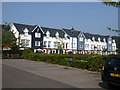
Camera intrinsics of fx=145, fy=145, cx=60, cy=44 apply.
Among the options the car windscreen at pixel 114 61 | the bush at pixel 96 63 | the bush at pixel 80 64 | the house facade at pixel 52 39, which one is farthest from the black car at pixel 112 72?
the house facade at pixel 52 39

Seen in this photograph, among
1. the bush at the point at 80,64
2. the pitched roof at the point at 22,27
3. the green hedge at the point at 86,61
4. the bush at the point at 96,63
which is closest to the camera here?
the bush at the point at 96,63

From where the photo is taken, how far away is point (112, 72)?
6.77m

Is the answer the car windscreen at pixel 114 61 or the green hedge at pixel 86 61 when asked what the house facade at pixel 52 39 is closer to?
the green hedge at pixel 86 61

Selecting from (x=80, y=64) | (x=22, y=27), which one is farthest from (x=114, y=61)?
(x=22, y=27)

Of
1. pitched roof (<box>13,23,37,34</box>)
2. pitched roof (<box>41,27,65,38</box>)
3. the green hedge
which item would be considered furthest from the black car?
pitched roof (<box>41,27,65,38</box>)

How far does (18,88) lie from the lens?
6.66m

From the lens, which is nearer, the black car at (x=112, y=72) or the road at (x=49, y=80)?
the black car at (x=112, y=72)

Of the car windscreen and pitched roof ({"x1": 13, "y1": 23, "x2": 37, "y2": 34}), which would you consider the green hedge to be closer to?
the car windscreen

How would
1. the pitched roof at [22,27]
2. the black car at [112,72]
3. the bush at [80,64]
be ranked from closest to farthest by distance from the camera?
the black car at [112,72] → the bush at [80,64] → the pitched roof at [22,27]

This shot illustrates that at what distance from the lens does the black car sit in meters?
6.55

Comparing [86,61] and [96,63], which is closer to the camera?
[96,63]

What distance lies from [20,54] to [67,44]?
23.5 metres

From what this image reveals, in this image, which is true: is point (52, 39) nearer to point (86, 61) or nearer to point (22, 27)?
point (22, 27)

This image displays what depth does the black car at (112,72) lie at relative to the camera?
6.55 m
